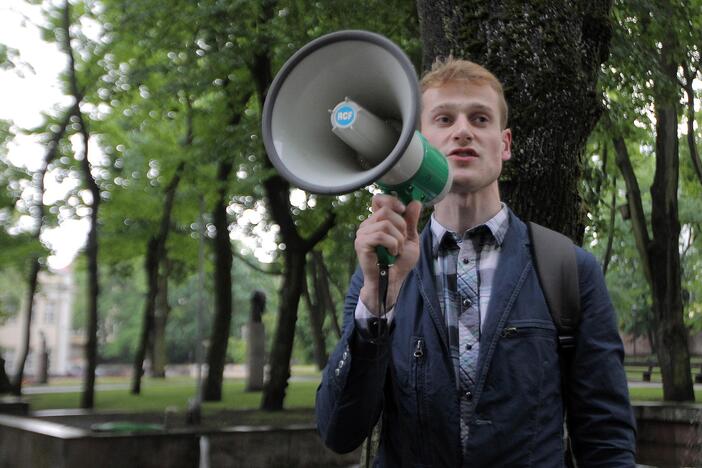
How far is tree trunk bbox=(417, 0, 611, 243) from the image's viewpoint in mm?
3668

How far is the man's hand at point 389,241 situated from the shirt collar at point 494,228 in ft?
0.85

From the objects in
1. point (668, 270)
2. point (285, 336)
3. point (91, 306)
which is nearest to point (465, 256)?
point (285, 336)

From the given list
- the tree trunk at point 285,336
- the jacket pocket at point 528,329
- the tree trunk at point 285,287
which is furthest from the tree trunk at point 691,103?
the jacket pocket at point 528,329

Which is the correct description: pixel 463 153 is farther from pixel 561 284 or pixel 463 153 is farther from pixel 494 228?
pixel 561 284

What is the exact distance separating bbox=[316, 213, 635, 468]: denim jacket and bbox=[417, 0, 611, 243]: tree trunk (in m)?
1.59

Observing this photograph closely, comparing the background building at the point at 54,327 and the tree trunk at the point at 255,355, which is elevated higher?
the background building at the point at 54,327

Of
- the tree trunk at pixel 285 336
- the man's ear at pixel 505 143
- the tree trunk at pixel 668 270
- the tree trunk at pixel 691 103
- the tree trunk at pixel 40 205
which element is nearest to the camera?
the man's ear at pixel 505 143

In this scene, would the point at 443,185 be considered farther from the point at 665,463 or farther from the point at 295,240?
the point at 295,240

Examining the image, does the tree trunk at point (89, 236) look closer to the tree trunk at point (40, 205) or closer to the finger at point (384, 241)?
the tree trunk at point (40, 205)

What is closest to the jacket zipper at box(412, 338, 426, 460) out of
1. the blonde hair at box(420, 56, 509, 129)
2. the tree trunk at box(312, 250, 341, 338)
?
the blonde hair at box(420, 56, 509, 129)

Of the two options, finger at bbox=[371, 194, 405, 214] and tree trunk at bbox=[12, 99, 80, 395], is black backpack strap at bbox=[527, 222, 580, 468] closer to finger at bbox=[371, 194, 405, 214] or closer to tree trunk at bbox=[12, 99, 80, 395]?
finger at bbox=[371, 194, 405, 214]

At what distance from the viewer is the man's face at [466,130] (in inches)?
82.4

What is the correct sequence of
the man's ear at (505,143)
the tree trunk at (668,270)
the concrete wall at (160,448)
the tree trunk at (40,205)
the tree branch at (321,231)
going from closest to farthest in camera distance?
the man's ear at (505,143) < the concrete wall at (160,448) < the tree trunk at (668,270) < the tree branch at (321,231) < the tree trunk at (40,205)

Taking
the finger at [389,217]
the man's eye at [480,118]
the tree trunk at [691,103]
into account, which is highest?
the tree trunk at [691,103]
